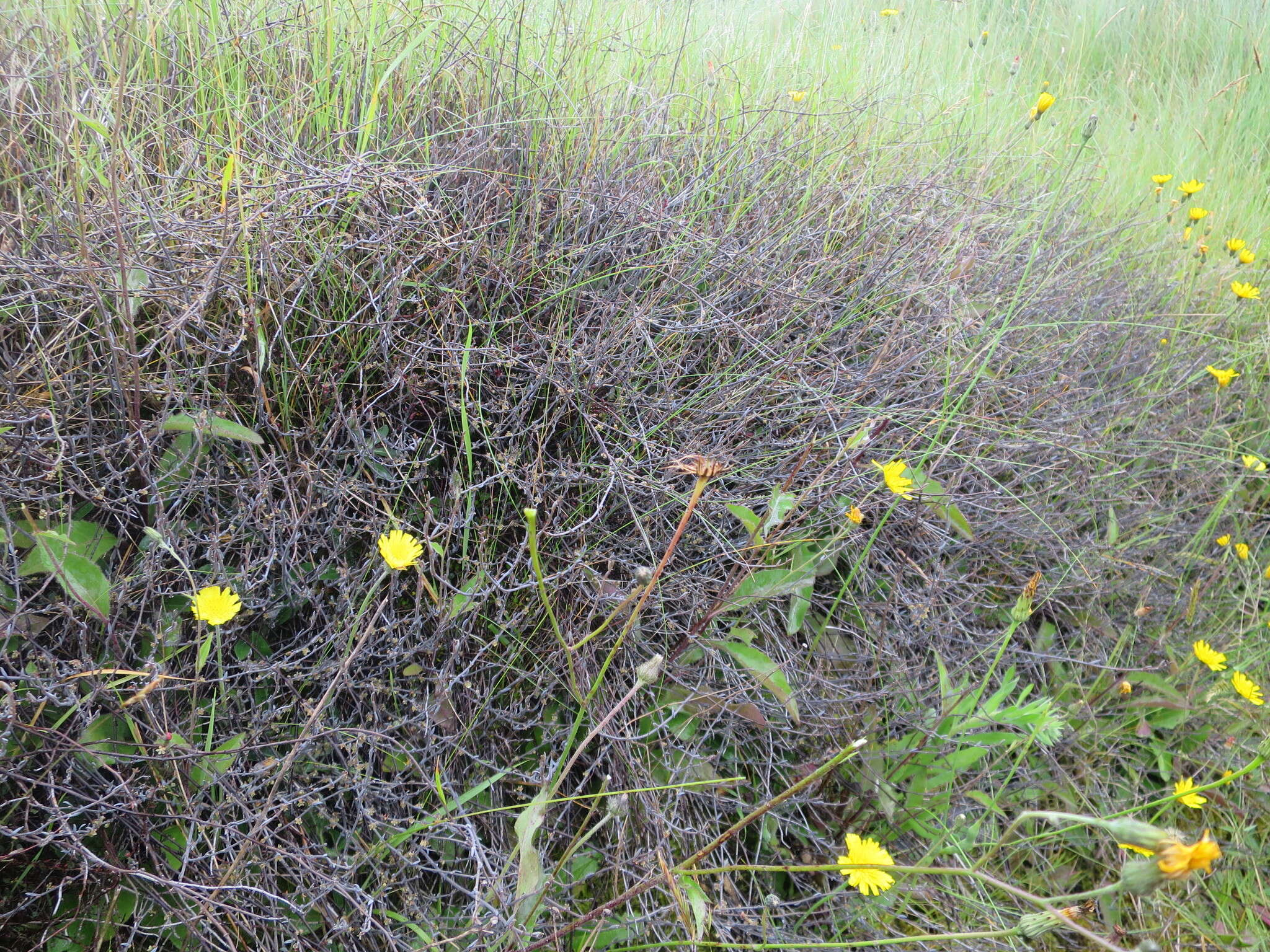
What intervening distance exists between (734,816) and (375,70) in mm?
1447

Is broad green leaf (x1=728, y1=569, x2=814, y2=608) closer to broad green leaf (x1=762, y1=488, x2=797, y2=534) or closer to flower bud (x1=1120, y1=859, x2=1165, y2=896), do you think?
broad green leaf (x1=762, y1=488, x2=797, y2=534)

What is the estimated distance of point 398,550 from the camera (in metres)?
0.91

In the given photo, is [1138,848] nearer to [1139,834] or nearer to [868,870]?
[1139,834]

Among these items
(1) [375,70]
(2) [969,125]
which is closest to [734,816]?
(1) [375,70]

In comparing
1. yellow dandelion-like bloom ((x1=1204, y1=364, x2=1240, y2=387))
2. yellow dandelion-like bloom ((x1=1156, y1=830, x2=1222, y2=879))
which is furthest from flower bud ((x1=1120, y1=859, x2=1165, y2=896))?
yellow dandelion-like bloom ((x1=1204, y1=364, x2=1240, y2=387))

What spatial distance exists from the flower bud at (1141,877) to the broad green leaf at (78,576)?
102cm

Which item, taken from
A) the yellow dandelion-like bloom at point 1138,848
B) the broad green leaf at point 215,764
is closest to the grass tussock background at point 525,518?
the broad green leaf at point 215,764

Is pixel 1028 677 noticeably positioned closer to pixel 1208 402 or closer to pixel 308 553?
pixel 1208 402

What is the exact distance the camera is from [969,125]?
2643 mm

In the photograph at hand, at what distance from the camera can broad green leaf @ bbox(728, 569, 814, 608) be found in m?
1.09

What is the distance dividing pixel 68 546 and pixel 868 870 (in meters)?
1.01

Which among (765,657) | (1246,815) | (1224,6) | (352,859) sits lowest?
(1246,815)

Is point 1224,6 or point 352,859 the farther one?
point 1224,6

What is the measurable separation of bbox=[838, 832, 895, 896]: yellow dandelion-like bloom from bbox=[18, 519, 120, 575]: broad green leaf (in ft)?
3.13
